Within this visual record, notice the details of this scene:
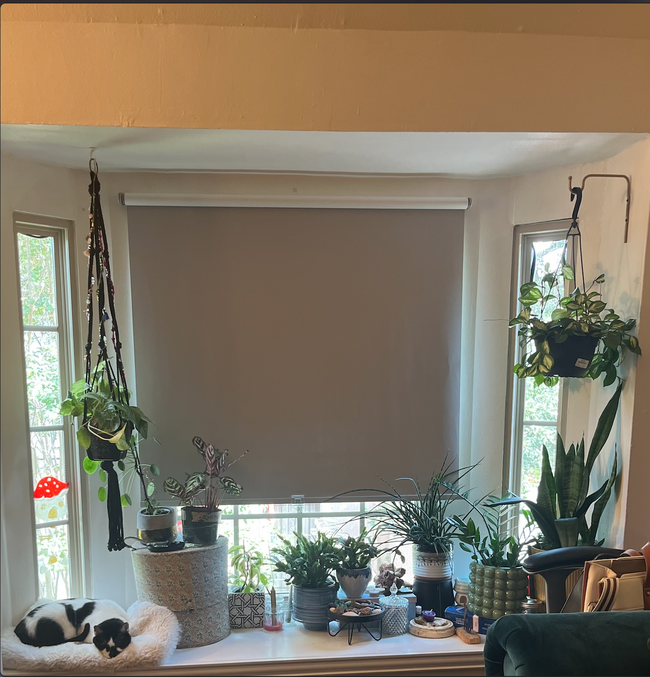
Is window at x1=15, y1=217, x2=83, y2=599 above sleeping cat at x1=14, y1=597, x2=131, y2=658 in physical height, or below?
above

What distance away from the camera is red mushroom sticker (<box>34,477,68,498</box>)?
238 cm

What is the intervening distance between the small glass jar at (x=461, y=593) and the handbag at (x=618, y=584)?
65 cm

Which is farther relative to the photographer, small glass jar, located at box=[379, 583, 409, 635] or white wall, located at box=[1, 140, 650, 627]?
small glass jar, located at box=[379, 583, 409, 635]

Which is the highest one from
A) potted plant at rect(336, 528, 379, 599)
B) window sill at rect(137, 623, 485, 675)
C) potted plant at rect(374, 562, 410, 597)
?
potted plant at rect(336, 528, 379, 599)

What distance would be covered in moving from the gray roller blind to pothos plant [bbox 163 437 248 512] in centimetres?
14

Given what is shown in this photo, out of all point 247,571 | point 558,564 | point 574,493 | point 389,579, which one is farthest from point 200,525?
point 574,493

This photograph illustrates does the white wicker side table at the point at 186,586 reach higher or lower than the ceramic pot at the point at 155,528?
lower

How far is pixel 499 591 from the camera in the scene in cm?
228

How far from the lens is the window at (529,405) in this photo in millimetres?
2629

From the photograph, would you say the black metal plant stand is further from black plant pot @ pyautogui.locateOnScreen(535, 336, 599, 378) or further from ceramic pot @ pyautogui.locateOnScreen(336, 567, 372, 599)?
black plant pot @ pyautogui.locateOnScreen(535, 336, 599, 378)

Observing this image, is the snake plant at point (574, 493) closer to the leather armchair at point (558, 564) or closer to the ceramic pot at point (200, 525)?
the leather armchair at point (558, 564)

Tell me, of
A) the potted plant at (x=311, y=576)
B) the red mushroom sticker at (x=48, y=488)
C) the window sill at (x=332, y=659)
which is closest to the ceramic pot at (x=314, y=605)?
the potted plant at (x=311, y=576)

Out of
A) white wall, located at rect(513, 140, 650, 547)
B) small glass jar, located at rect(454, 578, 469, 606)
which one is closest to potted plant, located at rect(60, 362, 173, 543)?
small glass jar, located at rect(454, 578, 469, 606)

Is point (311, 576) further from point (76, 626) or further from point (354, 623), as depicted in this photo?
point (76, 626)
